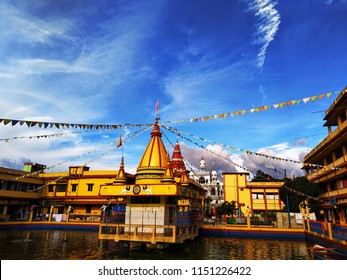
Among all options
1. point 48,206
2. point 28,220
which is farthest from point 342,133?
point 48,206

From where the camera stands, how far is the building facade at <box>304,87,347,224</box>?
30.8 metres

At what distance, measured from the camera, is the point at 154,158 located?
2281 centimetres

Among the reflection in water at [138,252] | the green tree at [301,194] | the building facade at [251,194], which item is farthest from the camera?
the building facade at [251,194]

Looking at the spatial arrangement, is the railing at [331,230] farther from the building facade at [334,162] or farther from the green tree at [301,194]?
the green tree at [301,194]

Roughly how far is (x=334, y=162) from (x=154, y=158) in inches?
991

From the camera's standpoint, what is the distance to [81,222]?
37938 mm

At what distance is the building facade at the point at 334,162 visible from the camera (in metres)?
30.8

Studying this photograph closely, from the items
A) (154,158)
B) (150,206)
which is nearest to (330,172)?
(154,158)

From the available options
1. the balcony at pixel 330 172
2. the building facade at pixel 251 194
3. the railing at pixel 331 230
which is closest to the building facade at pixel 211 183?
the building facade at pixel 251 194

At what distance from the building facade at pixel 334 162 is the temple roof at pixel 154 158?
15.9 metres

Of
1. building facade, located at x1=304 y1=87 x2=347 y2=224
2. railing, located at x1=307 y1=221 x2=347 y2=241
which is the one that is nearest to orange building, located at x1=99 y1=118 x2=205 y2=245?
railing, located at x1=307 y1=221 x2=347 y2=241

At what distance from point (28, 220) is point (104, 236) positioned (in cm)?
2478
